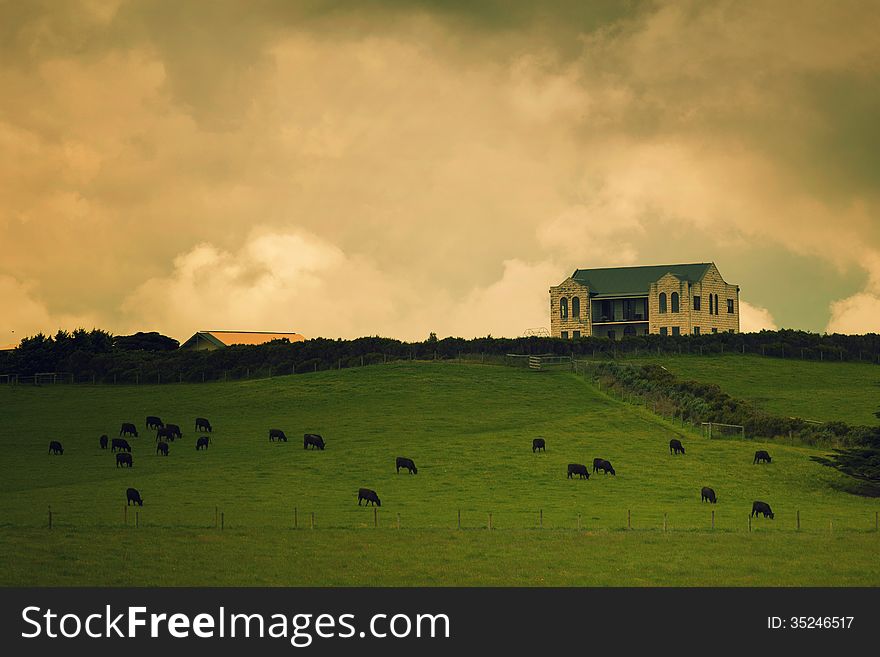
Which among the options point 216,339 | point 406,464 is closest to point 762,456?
point 406,464

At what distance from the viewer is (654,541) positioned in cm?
5088

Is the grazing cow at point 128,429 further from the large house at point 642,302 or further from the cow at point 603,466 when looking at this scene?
the large house at point 642,302

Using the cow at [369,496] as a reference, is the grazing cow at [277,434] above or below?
above

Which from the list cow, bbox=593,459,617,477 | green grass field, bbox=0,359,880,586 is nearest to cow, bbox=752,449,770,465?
green grass field, bbox=0,359,880,586

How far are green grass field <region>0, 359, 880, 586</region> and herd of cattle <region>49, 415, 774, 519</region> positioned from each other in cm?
73

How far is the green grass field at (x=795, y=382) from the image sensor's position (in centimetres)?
9269

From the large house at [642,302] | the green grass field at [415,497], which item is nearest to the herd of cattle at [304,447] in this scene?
the green grass field at [415,497]

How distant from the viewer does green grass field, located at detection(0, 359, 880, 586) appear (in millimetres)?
45281

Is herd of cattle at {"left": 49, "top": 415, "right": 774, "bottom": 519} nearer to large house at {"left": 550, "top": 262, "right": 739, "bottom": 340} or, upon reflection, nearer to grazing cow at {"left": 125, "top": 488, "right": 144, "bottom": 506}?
grazing cow at {"left": 125, "top": 488, "right": 144, "bottom": 506}

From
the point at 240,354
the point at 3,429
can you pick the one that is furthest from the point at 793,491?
the point at 240,354

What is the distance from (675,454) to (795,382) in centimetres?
3530

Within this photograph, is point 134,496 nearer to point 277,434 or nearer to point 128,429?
point 277,434

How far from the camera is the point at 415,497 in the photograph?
2393 inches

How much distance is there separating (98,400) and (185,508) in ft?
160
